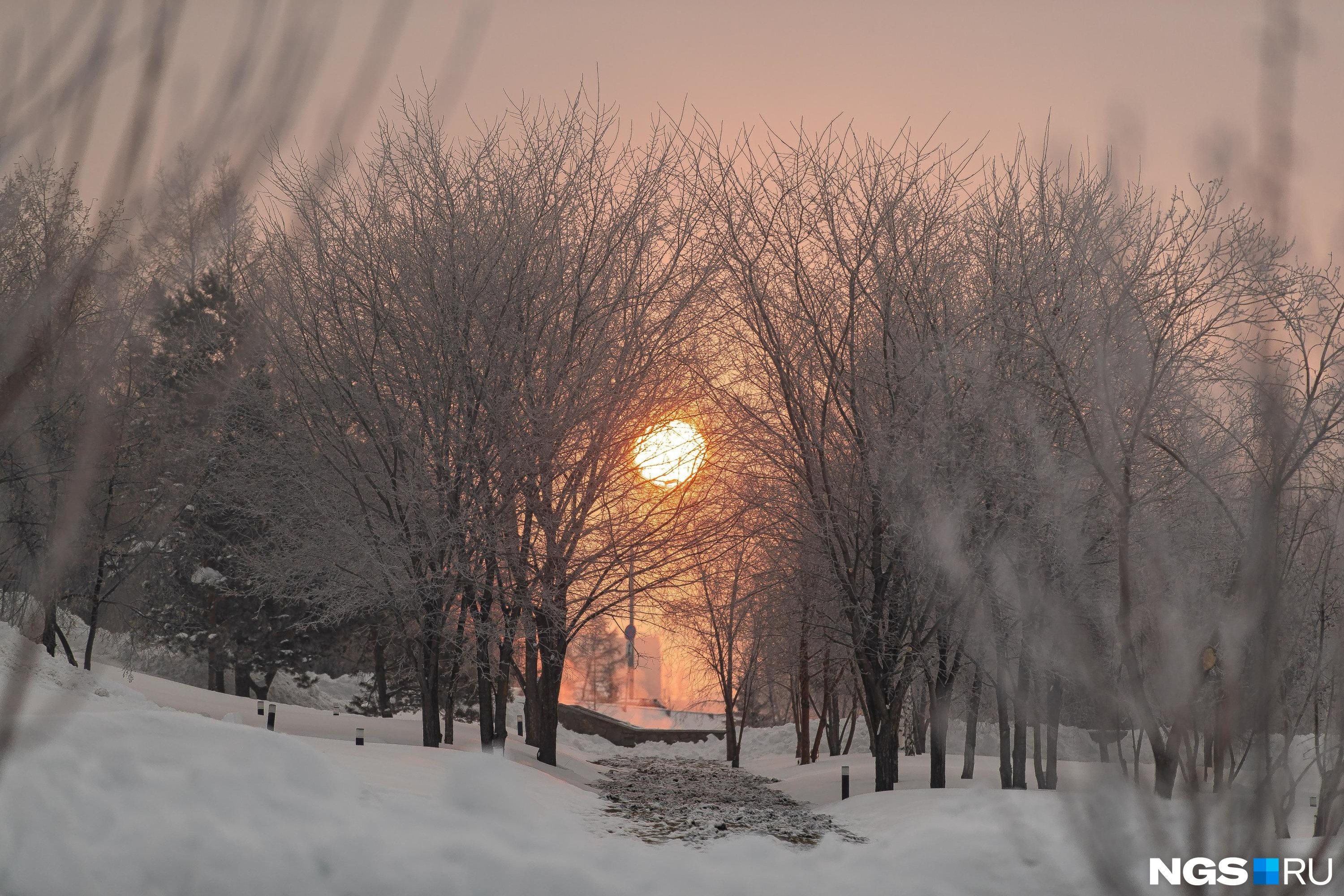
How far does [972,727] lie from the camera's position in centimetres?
1788

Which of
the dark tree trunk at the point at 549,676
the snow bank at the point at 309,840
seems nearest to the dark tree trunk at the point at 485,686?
the dark tree trunk at the point at 549,676

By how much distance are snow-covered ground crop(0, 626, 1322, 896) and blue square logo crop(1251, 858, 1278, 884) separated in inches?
17.7

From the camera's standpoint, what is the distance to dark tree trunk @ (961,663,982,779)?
1589 centimetres

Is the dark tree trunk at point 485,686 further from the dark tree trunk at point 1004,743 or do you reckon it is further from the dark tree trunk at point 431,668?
the dark tree trunk at point 1004,743

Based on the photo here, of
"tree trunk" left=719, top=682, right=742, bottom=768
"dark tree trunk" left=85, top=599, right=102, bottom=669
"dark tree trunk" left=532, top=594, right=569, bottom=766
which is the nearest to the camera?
"dark tree trunk" left=532, top=594, right=569, bottom=766

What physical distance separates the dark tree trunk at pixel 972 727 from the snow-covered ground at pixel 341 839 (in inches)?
321

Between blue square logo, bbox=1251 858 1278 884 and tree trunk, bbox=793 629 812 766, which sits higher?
blue square logo, bbox=1251 858 1278 884

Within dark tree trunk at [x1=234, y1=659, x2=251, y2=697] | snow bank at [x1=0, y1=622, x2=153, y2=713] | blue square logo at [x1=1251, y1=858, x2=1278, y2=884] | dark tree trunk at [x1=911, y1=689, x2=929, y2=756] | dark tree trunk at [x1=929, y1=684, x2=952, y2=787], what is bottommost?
dark tree trunk at [x1=911, y1=689, x2=929, y2=756]

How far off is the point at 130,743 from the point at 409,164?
10.1 m

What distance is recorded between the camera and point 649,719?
4594 centimetres

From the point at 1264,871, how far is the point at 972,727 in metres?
15.8

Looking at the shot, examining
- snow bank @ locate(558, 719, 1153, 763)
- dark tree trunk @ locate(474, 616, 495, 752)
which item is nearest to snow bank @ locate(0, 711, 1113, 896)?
dark tree trunk @ locate(474, 616, 495, 752)

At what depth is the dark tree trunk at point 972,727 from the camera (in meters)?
15.9

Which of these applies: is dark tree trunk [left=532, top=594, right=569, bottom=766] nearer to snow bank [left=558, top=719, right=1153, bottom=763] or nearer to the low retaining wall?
snow bank [left=558, top=719, right=1153, bottom=763]
